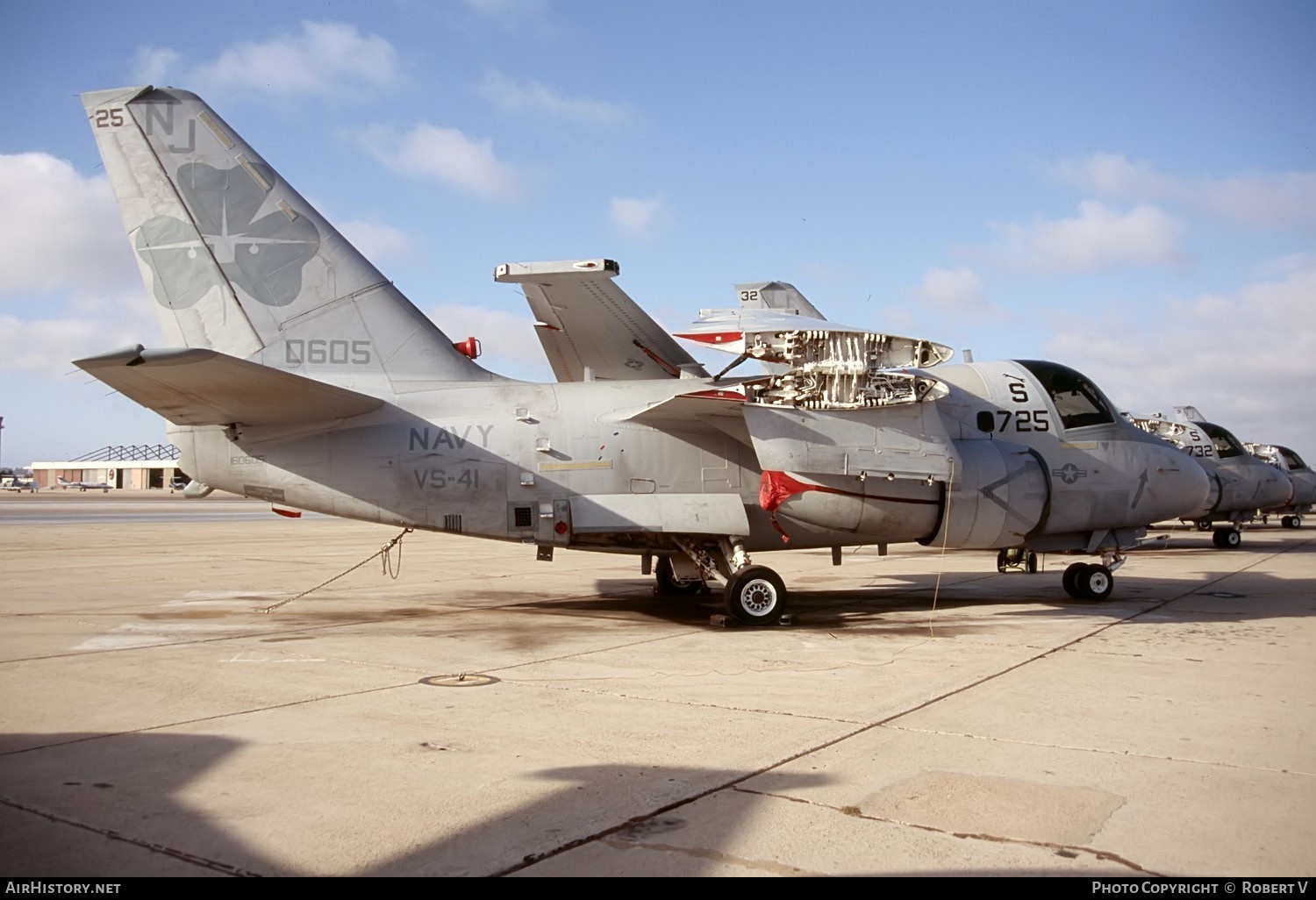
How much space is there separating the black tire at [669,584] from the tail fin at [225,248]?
17.0 feet

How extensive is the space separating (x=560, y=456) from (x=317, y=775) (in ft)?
22.9

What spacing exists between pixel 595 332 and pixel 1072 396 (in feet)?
22.7

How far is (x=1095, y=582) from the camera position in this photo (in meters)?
14.2

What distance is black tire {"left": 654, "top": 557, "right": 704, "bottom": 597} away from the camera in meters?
15.1

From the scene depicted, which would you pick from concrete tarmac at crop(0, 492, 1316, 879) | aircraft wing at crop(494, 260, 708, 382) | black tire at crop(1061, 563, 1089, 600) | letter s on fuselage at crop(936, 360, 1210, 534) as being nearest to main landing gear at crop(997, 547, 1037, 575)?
black tire at crop(1061, 563, 1089, 600)

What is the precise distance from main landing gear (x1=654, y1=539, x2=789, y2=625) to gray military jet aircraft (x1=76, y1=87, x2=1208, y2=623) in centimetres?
2

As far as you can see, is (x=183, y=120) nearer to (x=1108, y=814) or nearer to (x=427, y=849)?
(x=427, y=849)

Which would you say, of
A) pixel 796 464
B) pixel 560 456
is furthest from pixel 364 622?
pixel 796 464

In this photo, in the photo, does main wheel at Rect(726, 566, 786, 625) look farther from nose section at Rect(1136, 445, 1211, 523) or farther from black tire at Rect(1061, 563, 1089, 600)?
nose section at Rect(1136, 445, 1211, 523)

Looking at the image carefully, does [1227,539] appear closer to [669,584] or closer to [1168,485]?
[1168,485]

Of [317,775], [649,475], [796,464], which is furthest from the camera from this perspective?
[649,475]

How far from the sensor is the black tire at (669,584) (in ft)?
49.5

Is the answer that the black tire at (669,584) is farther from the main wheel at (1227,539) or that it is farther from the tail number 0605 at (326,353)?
the main wheel at (1227,539)

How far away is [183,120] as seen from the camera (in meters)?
11.8
